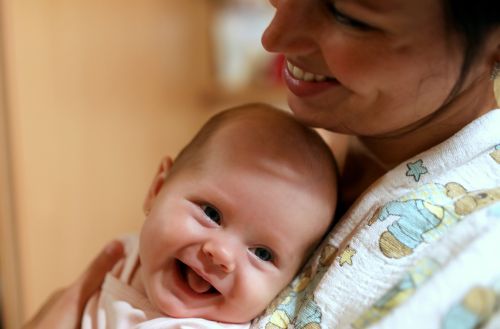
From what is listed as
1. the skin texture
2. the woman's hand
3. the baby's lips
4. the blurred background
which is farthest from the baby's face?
the blurred background

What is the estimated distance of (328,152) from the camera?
3.02 ft

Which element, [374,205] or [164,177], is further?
[164,177]

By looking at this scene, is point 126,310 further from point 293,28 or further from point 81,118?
point 81,118

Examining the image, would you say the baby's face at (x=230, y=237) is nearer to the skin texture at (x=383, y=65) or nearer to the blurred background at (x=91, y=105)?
the skin texture at (x=383, y=65)

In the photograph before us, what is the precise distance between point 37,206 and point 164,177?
1129 millimetres

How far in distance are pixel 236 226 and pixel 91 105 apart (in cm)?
144

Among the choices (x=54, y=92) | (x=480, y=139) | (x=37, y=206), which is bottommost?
(x=37, y=206)

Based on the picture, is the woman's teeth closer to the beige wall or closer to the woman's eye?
the woman's eye

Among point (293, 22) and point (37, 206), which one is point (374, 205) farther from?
point (37, 206)

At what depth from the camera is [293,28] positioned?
820 mm

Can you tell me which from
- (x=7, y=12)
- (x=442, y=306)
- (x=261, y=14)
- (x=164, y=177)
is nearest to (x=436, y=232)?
(x=442, y=306)

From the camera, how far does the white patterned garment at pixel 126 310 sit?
2.68 ft

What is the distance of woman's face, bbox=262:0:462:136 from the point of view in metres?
0.76

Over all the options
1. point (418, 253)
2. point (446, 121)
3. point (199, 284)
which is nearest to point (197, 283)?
point (199, 284)
